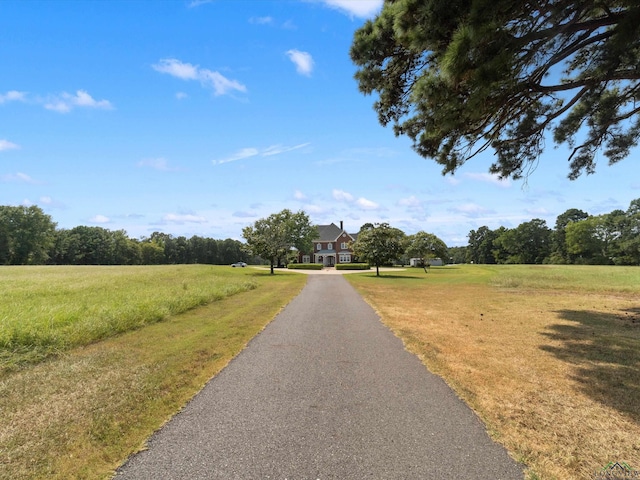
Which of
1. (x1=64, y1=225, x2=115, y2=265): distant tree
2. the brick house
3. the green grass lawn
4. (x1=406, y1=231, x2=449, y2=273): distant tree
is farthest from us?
(x1=64, y1=225, x2=115, y2=265): distant tree

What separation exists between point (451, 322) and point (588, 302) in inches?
370

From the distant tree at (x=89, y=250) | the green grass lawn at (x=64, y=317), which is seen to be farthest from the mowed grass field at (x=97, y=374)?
the distant tree at (x=89, y=250)

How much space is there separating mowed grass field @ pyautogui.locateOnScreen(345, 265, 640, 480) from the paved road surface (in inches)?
16.3

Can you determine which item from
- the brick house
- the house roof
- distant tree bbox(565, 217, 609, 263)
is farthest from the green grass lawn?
distant tree bbox(565, 217, 609, 263)

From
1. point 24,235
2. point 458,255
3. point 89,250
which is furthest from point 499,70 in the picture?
point 458,255

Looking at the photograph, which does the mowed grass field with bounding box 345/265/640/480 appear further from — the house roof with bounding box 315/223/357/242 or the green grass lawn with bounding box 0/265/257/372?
the house roof with bounding box 315/223/357/242

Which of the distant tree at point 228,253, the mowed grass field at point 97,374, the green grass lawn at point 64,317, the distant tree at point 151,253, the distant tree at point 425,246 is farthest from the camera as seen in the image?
the distant tree at point 228,253

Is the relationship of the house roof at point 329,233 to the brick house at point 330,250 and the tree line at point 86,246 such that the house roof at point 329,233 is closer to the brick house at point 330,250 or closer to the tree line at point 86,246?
the brick house at point 330,250

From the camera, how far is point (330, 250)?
74812 mm

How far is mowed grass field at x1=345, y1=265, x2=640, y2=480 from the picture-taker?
3500 mm

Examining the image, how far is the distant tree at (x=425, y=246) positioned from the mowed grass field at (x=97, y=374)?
4268 centimetres

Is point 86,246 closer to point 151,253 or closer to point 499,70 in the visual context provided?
point 151,253

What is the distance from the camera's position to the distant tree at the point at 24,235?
232ft

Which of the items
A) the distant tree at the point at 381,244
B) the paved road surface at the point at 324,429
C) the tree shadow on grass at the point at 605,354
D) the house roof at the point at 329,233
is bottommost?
the tree shadow on grass at the point at 605,354
